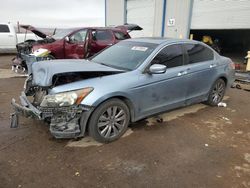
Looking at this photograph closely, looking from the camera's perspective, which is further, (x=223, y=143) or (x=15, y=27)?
(x=15, y=27)

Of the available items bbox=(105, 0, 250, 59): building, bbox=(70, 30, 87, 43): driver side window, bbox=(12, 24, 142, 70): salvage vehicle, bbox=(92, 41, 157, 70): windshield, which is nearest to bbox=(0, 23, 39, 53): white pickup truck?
bbox=(12, 24, 142, 70): salvage vehicle

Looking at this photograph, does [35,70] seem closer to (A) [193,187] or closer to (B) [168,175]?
(B) [168,175]

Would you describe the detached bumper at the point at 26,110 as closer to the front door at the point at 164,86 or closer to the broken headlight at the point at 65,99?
the broken headlight at the point at 65,99

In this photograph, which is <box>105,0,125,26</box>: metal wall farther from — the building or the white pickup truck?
the white pickup truck

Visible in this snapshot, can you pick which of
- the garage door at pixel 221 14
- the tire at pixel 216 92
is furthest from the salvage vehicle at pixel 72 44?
the garage door at pixel 221 14

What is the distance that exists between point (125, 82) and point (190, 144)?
1.41 m

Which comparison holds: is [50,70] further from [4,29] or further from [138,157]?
[4,29]

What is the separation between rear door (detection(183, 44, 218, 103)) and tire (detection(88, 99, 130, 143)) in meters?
1.61

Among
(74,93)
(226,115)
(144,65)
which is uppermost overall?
(144,65)

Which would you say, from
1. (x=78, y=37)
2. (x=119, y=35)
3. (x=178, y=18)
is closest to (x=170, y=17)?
(x=178, y=18)

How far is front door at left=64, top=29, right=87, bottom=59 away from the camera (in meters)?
9.09

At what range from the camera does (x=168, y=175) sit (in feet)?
10.3

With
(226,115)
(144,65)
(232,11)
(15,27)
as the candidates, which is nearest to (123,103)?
(144,65)

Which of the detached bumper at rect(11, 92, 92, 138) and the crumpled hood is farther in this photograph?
the crumpled hood
